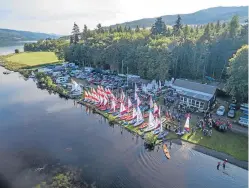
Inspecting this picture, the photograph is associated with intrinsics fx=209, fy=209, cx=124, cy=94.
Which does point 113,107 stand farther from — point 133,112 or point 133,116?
point 133,116

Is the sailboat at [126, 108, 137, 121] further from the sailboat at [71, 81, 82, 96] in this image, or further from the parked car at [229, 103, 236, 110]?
the sailboat at [71, 81, 82, 96]

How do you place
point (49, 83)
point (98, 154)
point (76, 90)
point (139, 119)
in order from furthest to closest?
1. point (49, 83)
2. point (76, 90)
3. point (139, 119)
4. point (98, 154)

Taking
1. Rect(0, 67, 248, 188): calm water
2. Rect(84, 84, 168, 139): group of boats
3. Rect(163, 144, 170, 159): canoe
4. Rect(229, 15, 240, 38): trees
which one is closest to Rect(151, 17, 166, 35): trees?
Rect(229, 15, 240, 38): trees

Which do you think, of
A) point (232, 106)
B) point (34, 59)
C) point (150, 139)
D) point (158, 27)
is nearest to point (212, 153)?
point (150, 139)

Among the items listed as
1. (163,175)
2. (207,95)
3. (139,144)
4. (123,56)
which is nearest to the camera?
(163,175)

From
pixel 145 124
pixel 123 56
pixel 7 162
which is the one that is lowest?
pixel 7 162

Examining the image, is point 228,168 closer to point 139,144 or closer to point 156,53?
point 139,144

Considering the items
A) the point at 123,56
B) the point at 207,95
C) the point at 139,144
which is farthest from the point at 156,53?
the point at 139,144

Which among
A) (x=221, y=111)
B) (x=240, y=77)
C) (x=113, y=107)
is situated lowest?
(x=113, y=107)
